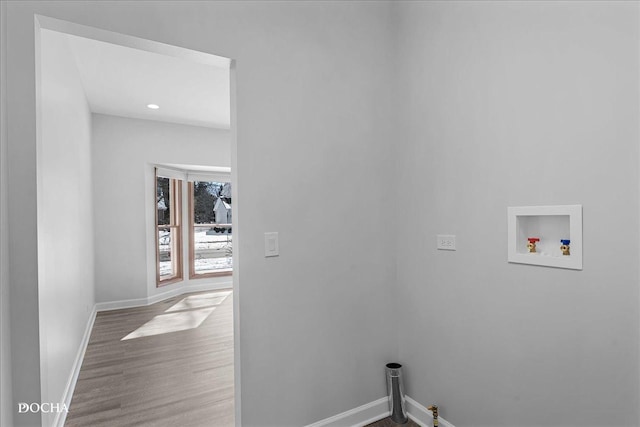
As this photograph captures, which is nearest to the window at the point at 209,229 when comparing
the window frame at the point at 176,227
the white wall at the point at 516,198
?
the window frame at the point at 176,227

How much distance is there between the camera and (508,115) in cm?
167

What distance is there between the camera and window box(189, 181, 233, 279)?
6.36 m

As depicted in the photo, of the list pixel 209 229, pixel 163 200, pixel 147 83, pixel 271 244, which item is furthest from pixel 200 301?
pixel 271 244

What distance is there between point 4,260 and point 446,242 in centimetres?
194

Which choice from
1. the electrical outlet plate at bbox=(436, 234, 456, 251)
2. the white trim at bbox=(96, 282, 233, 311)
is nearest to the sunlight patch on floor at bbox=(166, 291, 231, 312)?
the white trim at bbox=(96, 282, 233, 311)

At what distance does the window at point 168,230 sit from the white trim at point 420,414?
4.60 m

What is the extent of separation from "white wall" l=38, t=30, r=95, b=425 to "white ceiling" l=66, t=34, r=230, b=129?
10.6 inches

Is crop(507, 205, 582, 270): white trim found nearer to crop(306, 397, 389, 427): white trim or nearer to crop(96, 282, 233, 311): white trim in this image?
crop(306, 397, 389, 427): white trim

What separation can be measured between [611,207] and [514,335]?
0.70m

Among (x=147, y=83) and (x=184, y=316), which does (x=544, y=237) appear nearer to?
(x=147, y=83)

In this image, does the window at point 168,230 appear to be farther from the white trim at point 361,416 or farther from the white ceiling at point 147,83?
the white trim at point 361,416

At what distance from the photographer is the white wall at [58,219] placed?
5.76 feet

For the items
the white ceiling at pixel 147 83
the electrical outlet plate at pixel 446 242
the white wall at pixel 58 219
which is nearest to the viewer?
the white wall at pixel 58 219

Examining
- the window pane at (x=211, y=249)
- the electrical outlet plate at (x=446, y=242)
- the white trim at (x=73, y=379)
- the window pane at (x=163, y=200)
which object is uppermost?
the window pane at (x=163, y=200)
